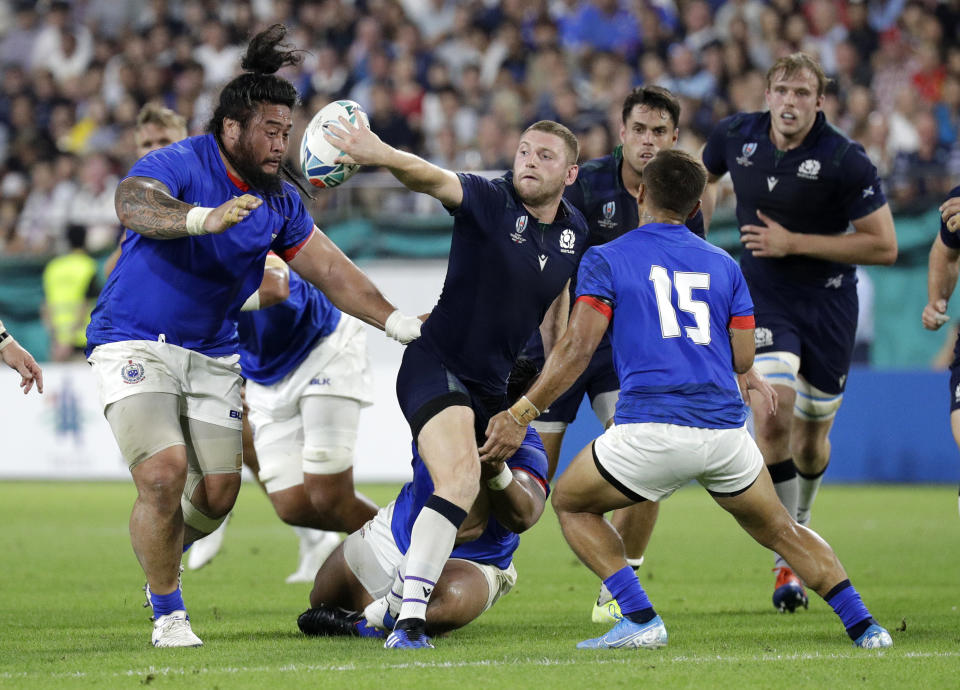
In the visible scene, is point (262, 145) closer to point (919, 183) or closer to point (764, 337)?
point (764, 337)

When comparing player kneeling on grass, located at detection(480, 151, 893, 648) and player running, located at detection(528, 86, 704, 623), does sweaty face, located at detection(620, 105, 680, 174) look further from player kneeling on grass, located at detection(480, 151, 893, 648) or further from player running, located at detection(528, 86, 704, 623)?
Answer: player kneeling on grass, located at detection(480, 151, 893, 648)

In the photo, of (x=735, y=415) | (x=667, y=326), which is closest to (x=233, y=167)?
(x=667, y=326)

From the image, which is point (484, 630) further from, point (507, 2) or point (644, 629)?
point (507, 2)

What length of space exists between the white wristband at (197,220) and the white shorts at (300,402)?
111 inches

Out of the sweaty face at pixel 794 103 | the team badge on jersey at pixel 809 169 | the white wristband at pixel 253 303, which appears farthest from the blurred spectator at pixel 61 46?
the team badge on jersey at pixel 809 169

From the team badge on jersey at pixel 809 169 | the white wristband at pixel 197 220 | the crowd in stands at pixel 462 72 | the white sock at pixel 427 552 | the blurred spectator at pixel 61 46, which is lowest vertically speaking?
the white sock at pixel 427 552

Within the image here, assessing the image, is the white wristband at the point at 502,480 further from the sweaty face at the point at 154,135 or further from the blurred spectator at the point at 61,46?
the blurred spectator at the point at 61,46

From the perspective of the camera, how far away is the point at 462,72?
763 inches

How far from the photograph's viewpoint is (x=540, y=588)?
8.23 metres

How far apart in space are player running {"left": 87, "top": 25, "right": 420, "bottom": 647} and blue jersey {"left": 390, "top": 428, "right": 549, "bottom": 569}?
2.35 feet

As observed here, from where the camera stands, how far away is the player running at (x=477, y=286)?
573 cm

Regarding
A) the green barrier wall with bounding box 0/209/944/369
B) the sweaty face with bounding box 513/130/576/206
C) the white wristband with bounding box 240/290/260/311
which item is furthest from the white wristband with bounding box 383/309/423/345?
the green barrier wall with bounding box 0/209/944/369

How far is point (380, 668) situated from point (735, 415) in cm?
187

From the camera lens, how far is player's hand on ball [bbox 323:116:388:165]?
567 cm
